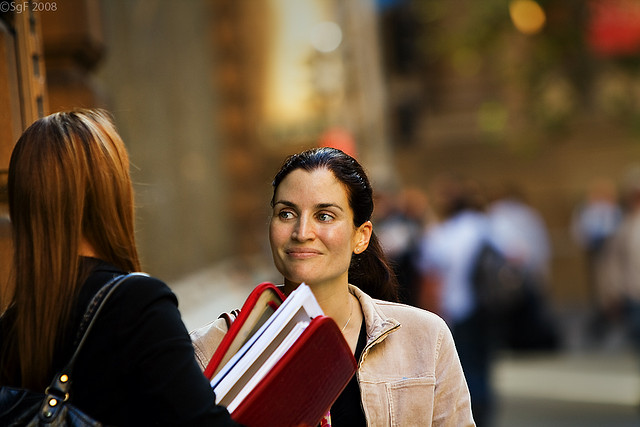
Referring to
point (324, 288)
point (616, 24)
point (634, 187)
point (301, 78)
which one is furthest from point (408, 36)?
point (324, 288)

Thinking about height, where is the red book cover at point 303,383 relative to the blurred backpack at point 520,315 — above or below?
above

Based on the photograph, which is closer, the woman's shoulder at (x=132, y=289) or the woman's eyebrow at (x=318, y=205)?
the woman's shoulder at (x=132, y=289)

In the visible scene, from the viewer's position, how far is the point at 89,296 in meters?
2.34

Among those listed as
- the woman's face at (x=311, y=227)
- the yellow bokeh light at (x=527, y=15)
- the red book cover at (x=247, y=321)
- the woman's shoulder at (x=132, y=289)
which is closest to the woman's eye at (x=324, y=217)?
the woman's face at (x=311, y=227)

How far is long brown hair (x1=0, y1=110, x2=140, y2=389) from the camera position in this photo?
91.7 inches

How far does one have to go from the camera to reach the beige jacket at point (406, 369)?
9.24 ft

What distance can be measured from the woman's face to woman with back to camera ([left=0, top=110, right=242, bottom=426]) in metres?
0.46

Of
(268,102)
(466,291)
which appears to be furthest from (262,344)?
(268,102)

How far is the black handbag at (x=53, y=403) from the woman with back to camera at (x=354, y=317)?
51 centimetres

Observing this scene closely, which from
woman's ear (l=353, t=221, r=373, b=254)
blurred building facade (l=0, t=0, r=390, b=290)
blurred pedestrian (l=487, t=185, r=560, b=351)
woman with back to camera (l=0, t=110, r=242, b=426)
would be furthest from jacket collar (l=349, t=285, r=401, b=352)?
blurred pedestrian (l=487, t=185, r=560, b=351)

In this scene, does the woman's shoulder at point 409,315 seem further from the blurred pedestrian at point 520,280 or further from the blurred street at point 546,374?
the blurred pedestrian at point 520,280

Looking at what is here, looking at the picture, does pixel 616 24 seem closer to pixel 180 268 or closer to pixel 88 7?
pixel 180 268

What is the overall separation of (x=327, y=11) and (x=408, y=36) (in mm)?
9202

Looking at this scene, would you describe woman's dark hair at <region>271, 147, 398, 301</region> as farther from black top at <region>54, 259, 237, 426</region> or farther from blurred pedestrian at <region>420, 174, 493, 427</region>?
blurred pedestrian at <region>420, 174, 493, 427</region>
